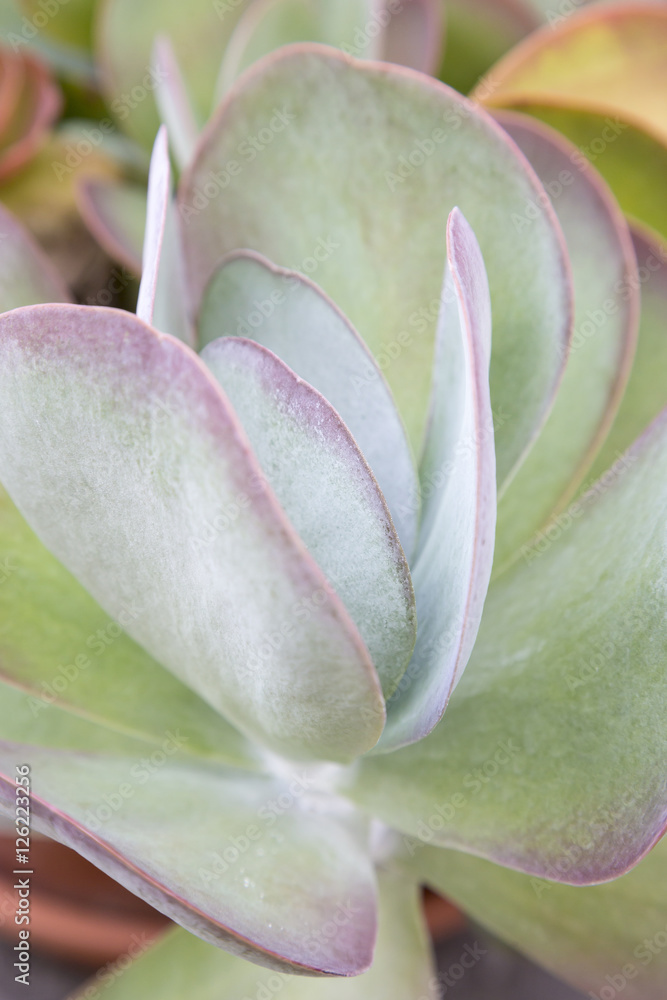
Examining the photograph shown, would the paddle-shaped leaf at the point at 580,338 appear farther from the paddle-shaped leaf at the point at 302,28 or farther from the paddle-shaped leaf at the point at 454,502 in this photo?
the paddle-shaped leaf at the point at 302,28

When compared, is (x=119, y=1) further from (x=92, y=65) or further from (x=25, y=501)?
(x=25, y=501)

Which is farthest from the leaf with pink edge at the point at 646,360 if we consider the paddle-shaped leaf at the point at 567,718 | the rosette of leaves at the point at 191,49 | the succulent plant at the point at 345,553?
the rosette of leaves at the point at 191,49

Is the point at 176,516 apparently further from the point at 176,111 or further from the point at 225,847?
the point at 176,111

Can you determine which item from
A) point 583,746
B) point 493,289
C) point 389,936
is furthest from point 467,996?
point 493,289

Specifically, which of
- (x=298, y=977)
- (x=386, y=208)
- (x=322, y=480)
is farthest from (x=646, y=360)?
(x=298, y=977)

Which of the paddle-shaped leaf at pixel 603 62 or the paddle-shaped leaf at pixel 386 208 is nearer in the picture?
the paddle-shaped leaf at pixel 386 208

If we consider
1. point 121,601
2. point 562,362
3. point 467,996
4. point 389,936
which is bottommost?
point 467,996

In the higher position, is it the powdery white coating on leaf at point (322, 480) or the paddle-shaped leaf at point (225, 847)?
the powdery white coating on leaf at point (322, 480)

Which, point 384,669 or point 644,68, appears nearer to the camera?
point 384,669
